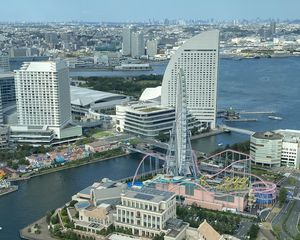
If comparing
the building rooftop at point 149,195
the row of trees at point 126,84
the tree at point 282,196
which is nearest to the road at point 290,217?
the tree at point 282,196

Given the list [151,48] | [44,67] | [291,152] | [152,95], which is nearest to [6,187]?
[44,67]

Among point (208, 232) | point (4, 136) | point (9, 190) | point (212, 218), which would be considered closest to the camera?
point (208, 232)

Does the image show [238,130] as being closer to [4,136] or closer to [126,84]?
[4,136]

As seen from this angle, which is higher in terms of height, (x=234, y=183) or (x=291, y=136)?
(x=291, y=136)

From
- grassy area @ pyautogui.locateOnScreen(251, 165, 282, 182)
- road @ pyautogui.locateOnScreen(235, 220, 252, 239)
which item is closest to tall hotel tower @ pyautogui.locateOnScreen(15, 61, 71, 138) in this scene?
grassy area @ pyautogui.locateOnScreen(251, 165, 282, 182)

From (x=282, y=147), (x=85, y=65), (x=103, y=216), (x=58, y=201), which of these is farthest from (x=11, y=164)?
(x=85, y=65)

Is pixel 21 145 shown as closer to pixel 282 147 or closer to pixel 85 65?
pixel 282 147
